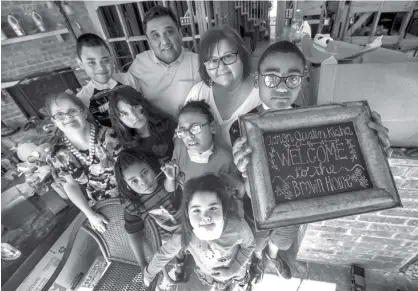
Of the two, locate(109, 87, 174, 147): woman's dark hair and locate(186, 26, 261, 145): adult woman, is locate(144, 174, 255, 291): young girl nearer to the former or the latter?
locate(186, 26, 261, 145): adult woman

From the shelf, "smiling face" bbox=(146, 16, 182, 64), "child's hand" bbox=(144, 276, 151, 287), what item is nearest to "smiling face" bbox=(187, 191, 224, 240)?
"child's hand" bbox=(144, 276, 151, 287)

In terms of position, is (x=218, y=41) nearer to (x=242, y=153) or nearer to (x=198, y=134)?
(x=198, y=134)

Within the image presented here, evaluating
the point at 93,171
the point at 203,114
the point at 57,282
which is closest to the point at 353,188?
the point at 203,114

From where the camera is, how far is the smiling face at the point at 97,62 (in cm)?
208

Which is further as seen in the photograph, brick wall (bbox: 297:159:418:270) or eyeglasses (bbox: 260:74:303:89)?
brick wall (bbox: 297:159:418:270)

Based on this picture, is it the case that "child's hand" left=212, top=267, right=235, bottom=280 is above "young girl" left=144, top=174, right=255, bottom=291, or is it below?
below

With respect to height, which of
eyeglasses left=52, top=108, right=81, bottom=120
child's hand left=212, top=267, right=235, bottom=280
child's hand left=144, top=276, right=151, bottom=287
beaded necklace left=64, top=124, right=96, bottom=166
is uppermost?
eyeglasses left=52, top=108, right=81, bottom=120

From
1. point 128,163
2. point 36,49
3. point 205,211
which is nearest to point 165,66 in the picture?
point 128,163

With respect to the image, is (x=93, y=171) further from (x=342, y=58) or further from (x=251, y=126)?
(x=342, y=58)

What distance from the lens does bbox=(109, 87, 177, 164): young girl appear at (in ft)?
6.37

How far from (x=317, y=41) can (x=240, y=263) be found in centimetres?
185

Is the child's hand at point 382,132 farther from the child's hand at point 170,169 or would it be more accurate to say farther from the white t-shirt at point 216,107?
the child's hand at point 170,169

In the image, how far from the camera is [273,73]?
1.49 meters

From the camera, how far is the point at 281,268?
2404 mm
